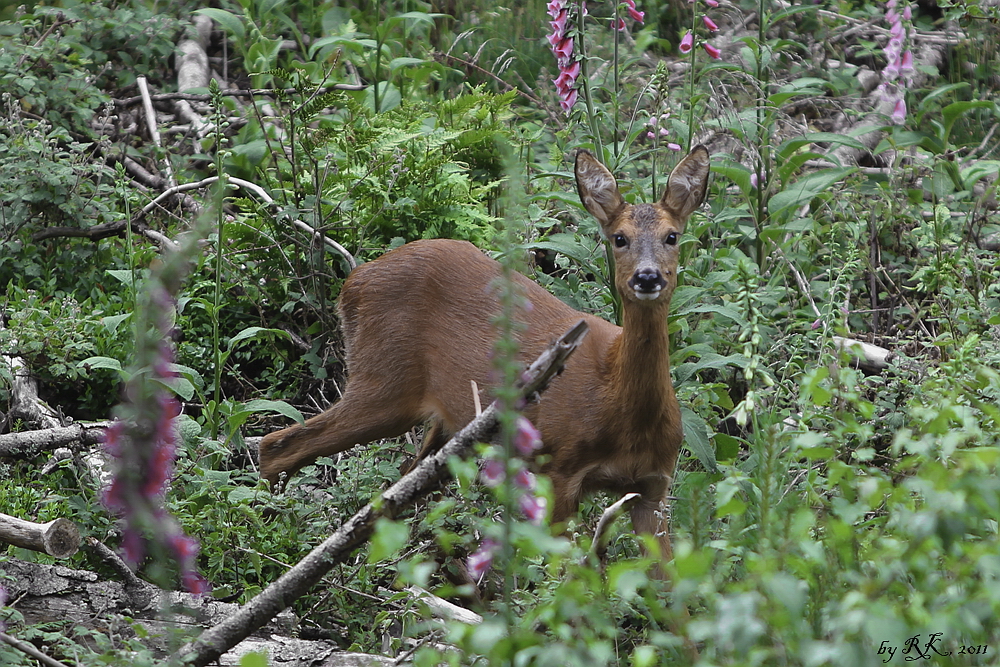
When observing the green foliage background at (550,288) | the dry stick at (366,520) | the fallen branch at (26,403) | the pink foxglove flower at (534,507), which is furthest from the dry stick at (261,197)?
the pink foxglove flower at (534,507)

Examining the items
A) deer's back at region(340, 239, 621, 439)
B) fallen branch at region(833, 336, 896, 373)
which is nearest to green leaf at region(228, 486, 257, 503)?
deer's back at region(340, 239, 621, 439)

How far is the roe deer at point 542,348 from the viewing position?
161 inches

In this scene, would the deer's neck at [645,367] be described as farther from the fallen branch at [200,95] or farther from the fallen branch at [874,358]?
the fallen branch at [200,95]

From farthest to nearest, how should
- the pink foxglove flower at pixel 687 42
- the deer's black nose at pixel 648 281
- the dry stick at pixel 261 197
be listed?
the dry stick at pixel 261 197 < the pink foxglove flower at pixel 687 42 < the deer's black nose at pixel 648 281

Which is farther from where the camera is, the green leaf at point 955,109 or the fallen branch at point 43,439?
the green leaf at point 955,109

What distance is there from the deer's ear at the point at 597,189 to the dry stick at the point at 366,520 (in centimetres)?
158

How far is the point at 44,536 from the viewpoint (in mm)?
3346

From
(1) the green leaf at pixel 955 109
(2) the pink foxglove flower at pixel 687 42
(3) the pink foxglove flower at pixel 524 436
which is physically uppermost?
(2) the pink foxglove flower at pixel 687 42

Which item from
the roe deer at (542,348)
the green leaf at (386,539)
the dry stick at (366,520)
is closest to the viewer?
the green leaf at (386,539)

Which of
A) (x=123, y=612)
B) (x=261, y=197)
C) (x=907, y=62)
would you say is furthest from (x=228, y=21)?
(x=123, y=612)

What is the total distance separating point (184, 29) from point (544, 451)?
4937mm

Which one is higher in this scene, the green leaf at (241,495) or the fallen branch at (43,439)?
the fallen branch at (43,439)

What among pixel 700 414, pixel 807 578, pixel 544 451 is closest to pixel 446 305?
pixel 544 451

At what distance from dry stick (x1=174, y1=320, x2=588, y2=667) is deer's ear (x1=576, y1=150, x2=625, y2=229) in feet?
5.20
